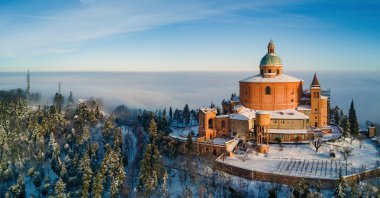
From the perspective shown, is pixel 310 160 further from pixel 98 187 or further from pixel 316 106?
pixel 98 187

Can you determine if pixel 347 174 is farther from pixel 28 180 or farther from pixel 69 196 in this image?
pixel 28 180

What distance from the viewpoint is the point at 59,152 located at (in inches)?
1914

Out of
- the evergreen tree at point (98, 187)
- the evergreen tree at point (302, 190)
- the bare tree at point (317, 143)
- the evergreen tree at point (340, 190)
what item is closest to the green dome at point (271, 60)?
the bare tree at point (317, 143)

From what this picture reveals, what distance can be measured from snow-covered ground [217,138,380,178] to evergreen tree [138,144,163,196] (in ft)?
24.6

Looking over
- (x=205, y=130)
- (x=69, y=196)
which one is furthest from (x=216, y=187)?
(x=69, y=196)

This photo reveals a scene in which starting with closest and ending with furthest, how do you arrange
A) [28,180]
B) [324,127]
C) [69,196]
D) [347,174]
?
1. [347,174]
2. [69,196]
3. [28,180]
4. [324,127]

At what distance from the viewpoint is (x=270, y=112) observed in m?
51.0

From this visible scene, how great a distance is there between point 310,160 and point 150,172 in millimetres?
18522

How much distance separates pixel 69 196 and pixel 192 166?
47.8 ft

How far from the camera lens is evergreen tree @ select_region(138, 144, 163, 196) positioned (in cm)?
3716

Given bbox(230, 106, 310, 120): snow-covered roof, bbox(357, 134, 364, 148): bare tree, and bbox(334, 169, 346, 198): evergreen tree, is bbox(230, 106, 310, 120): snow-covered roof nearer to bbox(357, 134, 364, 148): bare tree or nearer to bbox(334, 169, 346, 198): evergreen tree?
bbox(357, 134, 364, 148): bare tree

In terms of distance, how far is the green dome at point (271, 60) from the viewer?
5397cm

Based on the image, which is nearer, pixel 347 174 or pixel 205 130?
pixel 347 174

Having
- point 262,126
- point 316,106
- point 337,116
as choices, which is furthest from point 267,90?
point 337,116
